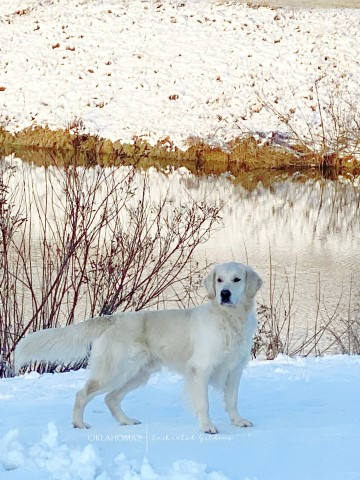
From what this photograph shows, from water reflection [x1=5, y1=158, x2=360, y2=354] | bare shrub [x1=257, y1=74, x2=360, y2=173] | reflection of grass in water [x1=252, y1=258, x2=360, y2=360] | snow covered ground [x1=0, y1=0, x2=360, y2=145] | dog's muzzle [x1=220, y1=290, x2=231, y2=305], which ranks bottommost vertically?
reflection of grass in water [x1=252, y1=258, x2=360, y2=360]

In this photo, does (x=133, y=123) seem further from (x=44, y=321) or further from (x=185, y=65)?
(x=44, y=321)

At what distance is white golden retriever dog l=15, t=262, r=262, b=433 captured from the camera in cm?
536

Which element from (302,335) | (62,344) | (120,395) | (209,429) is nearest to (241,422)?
(209,429)

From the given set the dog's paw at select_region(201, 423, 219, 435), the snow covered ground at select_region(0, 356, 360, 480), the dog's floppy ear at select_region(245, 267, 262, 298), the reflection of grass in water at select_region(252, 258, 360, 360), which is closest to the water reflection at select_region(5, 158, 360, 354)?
the reflection of grass in water at select_region(252, 258, 360, 360)

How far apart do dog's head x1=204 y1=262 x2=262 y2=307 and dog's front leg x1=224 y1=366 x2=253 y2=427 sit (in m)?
0.47

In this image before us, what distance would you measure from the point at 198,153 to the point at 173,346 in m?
23.7

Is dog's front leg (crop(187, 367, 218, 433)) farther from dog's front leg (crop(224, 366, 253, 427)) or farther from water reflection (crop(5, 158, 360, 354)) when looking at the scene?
water reflection (crop(5, 158, 360, 354))

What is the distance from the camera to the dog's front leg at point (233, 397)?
5520 millimetres

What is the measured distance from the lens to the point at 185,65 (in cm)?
3716

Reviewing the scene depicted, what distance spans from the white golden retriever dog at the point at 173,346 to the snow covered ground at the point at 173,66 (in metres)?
24.3

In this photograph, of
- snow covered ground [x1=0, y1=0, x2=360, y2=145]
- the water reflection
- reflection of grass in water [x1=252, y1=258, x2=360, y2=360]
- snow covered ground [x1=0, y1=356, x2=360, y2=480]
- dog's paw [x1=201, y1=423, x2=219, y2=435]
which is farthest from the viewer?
snow covered ground [x1=0, y1=0, x2=360, y2=145]

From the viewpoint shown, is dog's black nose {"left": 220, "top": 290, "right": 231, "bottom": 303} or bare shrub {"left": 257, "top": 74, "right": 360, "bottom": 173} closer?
dog's black nose {"left": 220, "top": 290, "right": 231, "bottom": 303}

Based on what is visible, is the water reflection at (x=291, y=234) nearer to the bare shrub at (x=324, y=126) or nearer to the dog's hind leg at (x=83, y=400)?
the bare shrub at (x=324, y=126)

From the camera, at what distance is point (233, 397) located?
5.57m
